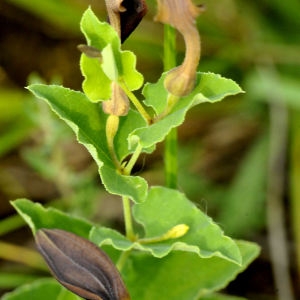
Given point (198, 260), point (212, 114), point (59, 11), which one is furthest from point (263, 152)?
point (198, 260)

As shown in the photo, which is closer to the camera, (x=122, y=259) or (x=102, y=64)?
(x=102, y=64)

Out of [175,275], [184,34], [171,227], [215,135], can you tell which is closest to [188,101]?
[184,34]

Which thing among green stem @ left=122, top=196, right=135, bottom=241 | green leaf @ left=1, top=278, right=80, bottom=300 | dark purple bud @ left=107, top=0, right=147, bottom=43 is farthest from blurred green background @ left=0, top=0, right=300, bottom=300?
dark purple bud @ left=107, top=0, right=147, bottom=43

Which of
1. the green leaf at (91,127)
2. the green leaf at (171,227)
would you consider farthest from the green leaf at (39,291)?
the green leaf at (91,127)

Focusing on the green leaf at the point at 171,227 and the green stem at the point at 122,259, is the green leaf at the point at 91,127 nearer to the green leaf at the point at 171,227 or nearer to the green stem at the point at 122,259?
the green leaf at the point at 171,227

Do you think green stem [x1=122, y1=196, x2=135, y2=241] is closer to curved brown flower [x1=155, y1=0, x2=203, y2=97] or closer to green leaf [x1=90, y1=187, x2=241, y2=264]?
green leaf [x1=90, y1=187, x2=241, y2=264]

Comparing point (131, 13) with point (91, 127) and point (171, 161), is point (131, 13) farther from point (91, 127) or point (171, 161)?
point (171, 161)

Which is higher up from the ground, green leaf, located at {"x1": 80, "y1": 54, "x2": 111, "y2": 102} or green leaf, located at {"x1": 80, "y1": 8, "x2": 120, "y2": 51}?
green leaf, located at {"x1": 80, "y1": 8, "x2": 120, "y2": 51}
